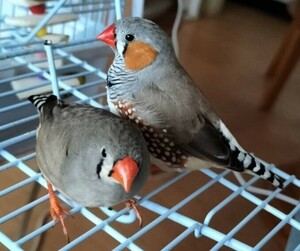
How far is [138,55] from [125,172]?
0.63 feet

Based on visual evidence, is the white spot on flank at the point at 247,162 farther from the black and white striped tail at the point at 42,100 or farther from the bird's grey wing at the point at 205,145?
the black and white striped tail at the point at 42,100

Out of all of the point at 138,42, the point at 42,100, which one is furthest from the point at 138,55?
the point at 42,100

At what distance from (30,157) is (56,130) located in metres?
0.10

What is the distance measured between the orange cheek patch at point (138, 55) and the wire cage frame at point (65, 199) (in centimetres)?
10

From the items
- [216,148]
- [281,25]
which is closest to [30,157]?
[216,148]

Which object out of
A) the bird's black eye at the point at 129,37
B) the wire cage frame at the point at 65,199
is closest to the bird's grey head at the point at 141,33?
the bird's black eye at the point at 129,37

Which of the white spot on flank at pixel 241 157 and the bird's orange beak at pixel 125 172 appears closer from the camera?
the bird's orange beak at pixel 125 172

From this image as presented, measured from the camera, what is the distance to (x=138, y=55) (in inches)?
23.9

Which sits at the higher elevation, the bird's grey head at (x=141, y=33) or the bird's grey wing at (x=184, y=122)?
the bird's grey head at (x=141, y=33)

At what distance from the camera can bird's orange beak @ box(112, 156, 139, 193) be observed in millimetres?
454

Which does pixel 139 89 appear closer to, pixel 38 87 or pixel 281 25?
pixel 38 87

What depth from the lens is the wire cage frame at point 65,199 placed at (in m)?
0.55

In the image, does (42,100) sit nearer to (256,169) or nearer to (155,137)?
(155,137)

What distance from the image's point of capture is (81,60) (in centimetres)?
84
